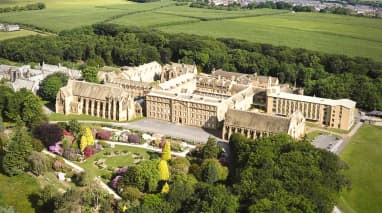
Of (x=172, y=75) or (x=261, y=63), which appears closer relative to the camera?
(x=172, y=75)

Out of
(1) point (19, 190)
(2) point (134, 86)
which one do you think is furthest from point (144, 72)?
(1) point (19, 190)

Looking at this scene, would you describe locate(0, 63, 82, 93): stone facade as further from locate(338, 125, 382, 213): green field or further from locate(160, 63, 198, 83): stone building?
locate(338, 125, 382, 213): green field

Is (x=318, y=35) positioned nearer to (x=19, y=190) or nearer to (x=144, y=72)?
(x=144, y=72)

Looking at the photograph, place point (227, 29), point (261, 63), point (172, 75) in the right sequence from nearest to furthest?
point (172, 75) → point (261, 63) → point (227, 29)

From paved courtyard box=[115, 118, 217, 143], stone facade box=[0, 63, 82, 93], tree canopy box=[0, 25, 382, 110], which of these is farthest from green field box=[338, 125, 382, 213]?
stone facade box=[0, 63, 82, 93]

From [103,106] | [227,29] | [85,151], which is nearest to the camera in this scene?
[85,151]

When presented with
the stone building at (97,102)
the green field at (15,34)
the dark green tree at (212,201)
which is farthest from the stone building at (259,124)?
the green field at (15,34)

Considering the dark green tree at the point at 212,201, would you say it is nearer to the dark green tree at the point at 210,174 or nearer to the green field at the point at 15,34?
the dark green tree at the point at 210,174

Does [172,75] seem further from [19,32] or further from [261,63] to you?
[19,32]

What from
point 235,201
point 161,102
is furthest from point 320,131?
point 235,201
